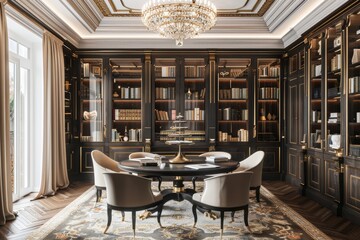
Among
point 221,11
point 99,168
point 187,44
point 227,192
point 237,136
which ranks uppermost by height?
point 221,11

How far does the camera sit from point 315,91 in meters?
5.46

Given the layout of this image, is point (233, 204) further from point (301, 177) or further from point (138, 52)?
point (138, 52)

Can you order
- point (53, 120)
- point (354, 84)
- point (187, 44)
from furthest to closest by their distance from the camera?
1. point (187, 44)
2. point (53, 120)
3. point (354, 84)

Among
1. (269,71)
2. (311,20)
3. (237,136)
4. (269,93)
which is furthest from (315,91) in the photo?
(237,136)

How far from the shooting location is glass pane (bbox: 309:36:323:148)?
5.36 metres

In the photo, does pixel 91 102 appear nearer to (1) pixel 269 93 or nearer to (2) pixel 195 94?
(2) pixel 195 94

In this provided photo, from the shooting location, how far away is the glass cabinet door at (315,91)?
536cm

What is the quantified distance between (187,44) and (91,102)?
2.47m

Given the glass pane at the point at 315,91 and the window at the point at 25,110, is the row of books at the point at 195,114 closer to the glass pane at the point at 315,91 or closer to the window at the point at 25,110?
the glass pane at the point at 315,91

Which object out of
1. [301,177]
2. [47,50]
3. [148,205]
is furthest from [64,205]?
[301,177]

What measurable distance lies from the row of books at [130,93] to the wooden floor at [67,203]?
212 cm

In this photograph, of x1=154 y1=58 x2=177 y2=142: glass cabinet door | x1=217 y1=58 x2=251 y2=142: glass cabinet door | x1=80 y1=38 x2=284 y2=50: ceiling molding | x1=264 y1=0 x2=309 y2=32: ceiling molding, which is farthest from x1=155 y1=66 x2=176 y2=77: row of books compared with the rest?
x1=264 y1=0 x2=309 y2=32: ceiling molding

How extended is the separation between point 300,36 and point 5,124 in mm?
5143

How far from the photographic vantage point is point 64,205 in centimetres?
488
